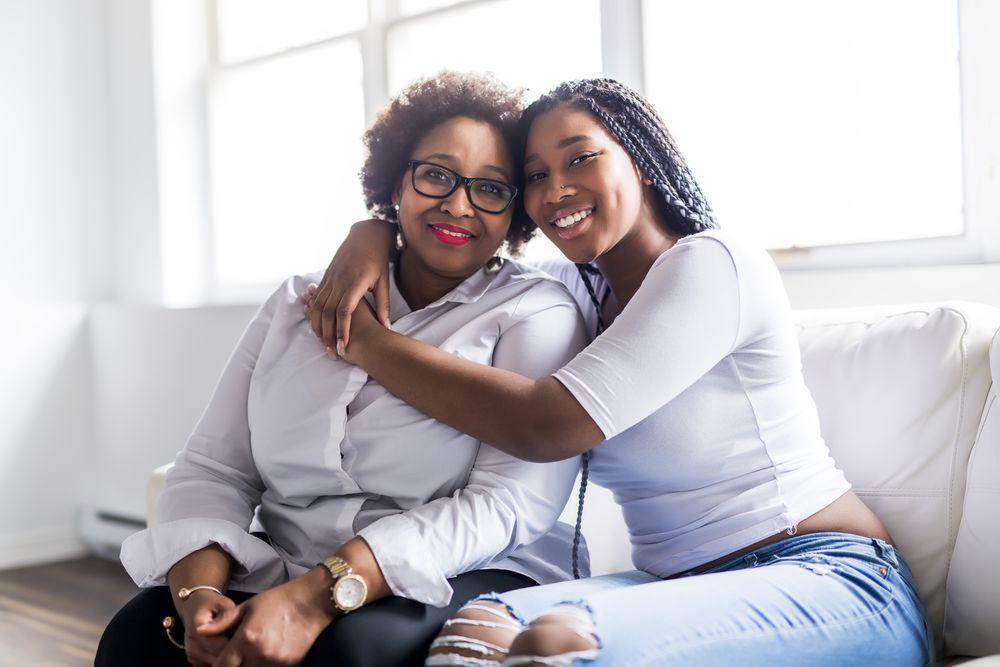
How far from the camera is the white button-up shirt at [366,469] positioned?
1.49m

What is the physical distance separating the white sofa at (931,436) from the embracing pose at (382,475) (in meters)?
0.47

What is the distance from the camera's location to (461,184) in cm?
170

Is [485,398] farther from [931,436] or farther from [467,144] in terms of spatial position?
[931,436]

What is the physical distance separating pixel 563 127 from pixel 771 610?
0.82 metres

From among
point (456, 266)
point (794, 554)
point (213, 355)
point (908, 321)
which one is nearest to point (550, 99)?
point (456, 266)

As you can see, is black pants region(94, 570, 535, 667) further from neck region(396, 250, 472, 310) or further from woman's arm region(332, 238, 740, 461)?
neck region(396, 250, 472, 310)

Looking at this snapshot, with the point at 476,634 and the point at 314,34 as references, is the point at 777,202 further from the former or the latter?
the point at 314,34

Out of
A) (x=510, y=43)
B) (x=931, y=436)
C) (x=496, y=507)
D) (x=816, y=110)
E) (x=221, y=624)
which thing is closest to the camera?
(x=221, y=624)

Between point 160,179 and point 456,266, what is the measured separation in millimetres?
2635

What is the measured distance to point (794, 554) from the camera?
4.73 ft

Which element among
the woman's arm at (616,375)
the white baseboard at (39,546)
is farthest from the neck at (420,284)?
the white baseboard at (39,546)

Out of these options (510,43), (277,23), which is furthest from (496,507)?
(277,23)

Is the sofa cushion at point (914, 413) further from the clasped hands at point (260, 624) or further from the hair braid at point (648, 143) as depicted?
the clasped hands at point (260, 624)

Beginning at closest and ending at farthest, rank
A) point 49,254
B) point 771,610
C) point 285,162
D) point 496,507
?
point 771,610 < point 496,507 < point 285,162 < point 49,254
